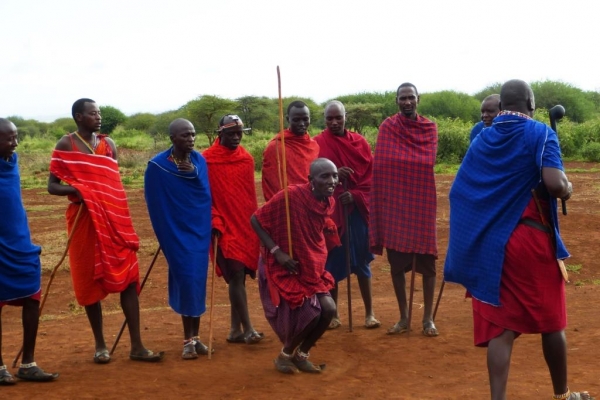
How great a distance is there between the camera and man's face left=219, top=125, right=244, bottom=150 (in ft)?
21.2

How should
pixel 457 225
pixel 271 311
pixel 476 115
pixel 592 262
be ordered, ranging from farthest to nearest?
Answer: pixel 476 115, pixel 592 262, pixel 271 311, pixel 457 225

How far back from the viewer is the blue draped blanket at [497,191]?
423cm

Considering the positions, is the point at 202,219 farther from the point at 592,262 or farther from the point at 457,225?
the point at 592,262

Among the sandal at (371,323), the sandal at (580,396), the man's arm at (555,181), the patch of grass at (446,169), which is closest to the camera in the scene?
the man's arm at (555,181)

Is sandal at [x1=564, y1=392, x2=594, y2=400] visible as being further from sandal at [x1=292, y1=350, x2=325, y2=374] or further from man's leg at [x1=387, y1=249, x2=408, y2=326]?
man's leg at [x1=387, y1=249, x2=408, y2=326]

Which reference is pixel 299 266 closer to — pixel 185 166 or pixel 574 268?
A: pixel 185 166

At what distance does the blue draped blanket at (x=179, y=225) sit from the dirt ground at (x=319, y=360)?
523 millimetres

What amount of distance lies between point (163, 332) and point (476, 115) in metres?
38.2

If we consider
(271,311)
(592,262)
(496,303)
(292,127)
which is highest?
(292,127)

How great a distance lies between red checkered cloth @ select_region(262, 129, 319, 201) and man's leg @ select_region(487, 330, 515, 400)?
2.87 meters

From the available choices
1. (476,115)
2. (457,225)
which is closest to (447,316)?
(457,225)

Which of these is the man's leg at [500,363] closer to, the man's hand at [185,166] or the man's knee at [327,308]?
the man's knee at [327,308]

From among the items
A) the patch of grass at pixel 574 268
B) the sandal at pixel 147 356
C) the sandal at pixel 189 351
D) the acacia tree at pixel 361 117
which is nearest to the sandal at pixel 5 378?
the sandal at pixel 147 356

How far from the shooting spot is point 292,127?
6.83m
